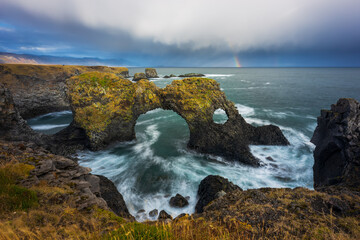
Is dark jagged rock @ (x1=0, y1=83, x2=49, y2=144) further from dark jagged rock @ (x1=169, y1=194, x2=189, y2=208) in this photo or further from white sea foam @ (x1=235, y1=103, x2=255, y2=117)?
white sea foam @ (x1=235, y1=103, x2=255, y2=117)

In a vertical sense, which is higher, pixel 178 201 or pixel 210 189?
pixel 210 189

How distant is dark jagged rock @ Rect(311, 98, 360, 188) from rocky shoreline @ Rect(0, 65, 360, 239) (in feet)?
0.20

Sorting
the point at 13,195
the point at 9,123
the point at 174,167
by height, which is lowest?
the point at 174,167

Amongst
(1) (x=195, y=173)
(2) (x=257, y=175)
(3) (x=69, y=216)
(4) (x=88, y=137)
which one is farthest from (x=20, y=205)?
(2) (x=257, y=175)

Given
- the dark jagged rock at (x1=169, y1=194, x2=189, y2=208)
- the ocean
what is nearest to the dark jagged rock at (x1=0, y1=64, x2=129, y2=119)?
the ocean

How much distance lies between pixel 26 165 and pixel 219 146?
21593mm

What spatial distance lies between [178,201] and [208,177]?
388 centimetres

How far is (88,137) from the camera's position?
24.3m

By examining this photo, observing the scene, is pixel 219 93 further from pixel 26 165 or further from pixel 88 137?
pixel 26 165

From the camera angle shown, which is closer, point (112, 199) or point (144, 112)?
point (112, 199)

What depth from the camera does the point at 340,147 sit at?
15133 mm

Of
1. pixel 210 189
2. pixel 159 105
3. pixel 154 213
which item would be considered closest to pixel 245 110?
pixel 159 105

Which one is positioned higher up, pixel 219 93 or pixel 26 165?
pixel 219 93

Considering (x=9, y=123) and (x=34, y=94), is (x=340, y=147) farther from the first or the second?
(x=34, y=94)
